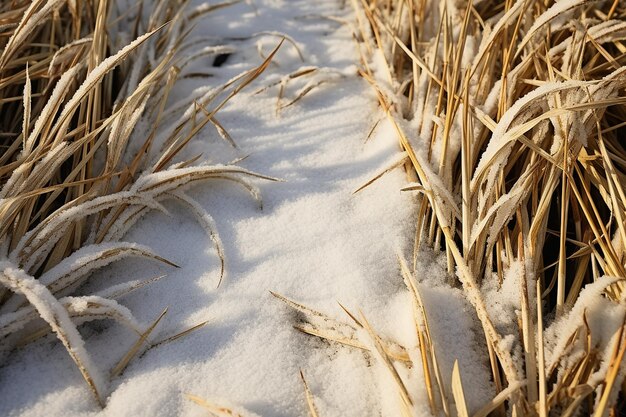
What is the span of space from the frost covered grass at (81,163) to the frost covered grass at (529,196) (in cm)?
38

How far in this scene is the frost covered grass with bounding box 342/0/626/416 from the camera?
32.1 inches

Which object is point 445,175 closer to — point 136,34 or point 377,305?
point 377,305

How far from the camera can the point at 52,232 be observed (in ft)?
3.08

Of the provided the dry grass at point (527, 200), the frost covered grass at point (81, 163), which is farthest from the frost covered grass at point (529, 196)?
the frost covered grass at point (81, 163)

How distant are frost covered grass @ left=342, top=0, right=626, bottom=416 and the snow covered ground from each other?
0.19ft

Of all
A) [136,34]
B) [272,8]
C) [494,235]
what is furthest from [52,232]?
[272,8]

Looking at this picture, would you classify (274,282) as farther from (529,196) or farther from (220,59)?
(220,59)

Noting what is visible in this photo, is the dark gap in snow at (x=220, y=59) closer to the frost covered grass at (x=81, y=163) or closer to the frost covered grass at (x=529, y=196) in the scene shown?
the frost covered grass at (x=81, y=163)

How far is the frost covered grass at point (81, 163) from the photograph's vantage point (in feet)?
2.91

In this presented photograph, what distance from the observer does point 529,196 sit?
1022 mm

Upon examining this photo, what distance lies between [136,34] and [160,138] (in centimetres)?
39

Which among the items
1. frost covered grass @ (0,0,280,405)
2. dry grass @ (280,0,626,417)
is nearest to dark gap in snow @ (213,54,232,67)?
frost covered grass @ (0,0,280,405)

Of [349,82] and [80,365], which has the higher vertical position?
[349,82]

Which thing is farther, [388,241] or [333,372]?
[388,241]
